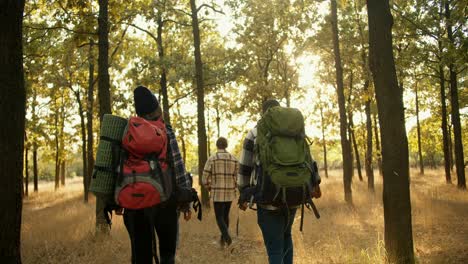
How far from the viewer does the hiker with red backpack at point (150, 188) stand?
3766mm

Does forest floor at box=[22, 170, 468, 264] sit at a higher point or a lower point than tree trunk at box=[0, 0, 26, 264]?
lower

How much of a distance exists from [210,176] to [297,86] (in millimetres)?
19328

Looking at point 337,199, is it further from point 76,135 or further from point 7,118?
point 76,135

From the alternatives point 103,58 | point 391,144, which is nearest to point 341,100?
point 103,58

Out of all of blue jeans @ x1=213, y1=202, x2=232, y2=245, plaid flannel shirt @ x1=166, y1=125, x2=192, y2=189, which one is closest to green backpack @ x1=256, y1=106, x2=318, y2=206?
plaid flannel shirt @ x1=166, y1=125, x2=192, y2=189

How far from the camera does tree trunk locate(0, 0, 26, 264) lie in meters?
4.21

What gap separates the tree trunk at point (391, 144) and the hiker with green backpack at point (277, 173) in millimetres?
1652

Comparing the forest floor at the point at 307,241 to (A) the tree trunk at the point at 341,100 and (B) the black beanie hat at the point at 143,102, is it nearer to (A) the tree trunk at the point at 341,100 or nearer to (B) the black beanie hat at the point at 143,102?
(A) the tree trunk at the point at 341,100

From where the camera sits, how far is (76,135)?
33.4 metres

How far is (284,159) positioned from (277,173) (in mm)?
154

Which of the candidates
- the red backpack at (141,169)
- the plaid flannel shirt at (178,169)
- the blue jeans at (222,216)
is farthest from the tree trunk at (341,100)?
the red backpack at (141,169)

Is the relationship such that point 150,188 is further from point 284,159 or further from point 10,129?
point 10,129

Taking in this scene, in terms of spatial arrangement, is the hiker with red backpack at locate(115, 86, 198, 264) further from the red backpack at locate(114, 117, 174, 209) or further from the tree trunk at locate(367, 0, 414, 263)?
the tree trunk at locate(367, 0, 414, 263)

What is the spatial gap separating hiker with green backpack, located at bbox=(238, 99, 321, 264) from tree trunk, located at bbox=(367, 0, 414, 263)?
1.65 m
